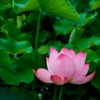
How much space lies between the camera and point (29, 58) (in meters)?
0.91

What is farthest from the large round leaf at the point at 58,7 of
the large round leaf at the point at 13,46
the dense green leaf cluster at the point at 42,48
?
the large round leaf at the point at 13,46

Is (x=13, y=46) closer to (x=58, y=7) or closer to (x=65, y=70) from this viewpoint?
(x=58, y=7)

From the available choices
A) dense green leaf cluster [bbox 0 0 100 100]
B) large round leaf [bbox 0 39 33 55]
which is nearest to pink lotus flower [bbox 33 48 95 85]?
dense green leaf cluster [bbox 0 0 100 100]

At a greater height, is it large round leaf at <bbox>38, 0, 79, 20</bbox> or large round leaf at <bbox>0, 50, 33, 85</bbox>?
large round leaf at <bbox>38, 0, 79, 20</bbox>

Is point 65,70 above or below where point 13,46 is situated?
above

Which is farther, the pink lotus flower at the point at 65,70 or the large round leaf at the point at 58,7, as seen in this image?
the large round leaf at the point at 58,7

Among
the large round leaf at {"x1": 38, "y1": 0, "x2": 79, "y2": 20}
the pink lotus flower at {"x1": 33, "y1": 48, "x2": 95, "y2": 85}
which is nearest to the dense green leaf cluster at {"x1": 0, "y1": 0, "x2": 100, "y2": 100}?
the large round leaf at {"x1": 38, "y1": 0, "x2": 79, "y2": 20}

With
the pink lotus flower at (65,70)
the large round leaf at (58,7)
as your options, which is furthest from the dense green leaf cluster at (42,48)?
the pink lotus flower at (65,70)

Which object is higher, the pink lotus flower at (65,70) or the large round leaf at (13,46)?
the pink lotus flower at (65,70)

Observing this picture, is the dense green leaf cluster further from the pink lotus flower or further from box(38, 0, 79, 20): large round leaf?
the pink lotus flower

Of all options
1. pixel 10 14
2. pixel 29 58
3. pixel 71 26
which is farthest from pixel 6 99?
pixel 10 14

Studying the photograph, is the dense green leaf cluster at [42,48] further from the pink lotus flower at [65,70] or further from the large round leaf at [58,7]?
the pink lotus flower at [65,70]

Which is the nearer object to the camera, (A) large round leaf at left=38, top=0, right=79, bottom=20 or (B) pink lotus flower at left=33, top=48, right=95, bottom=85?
(B) pink lotus flower at left=33, top=48, right=95, bottom=85

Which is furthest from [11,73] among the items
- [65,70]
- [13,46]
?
[65,70]
